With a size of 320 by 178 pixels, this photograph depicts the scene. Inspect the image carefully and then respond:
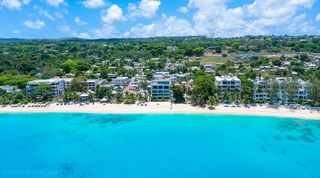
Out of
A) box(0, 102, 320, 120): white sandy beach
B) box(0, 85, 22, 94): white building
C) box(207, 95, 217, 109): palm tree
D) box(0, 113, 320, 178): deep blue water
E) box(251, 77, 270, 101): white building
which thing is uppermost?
box(0, 85, 22, 94): white building

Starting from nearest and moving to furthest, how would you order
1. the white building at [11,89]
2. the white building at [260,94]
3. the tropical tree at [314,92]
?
the tropical tree at [314,92]
the white building at [260,94]
the white building at [11,89]

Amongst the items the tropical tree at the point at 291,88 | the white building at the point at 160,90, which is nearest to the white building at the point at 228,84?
the tropical tree at the point at 291,88

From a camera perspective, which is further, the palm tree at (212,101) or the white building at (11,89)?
the white building at (11,89)

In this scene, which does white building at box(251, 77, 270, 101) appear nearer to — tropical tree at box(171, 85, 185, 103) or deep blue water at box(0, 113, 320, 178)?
deep blue water at box(0, 113, 320, 178)

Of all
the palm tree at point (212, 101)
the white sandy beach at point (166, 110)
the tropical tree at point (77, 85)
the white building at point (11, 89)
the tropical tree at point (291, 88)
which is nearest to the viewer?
the white sandy beach at point (166, 110)

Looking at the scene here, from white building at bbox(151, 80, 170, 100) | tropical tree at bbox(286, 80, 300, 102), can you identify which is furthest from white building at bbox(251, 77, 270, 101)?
white building at bbox(151, 80, 170, 100)

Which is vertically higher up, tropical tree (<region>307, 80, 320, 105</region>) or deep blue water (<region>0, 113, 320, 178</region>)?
tropical tree (<region>307, 80, 320, 105</region>)

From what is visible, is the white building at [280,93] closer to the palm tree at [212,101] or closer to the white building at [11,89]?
the palm tree at [212,101]
